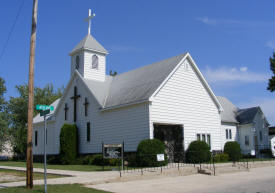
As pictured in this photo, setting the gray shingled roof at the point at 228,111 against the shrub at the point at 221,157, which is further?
the gray shingled roof at the point at 228,111

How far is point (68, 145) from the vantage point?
30.2 m

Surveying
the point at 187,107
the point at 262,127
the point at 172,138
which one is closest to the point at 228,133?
the point at 262,127

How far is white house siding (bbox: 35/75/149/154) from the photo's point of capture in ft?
80.5

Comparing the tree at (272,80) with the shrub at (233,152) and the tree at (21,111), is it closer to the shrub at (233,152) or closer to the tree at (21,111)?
the shrub at (233,152)

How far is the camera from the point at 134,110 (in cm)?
2514

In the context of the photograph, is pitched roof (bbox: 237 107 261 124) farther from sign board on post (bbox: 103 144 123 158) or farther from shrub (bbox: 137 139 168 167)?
sign board on post (bbox: 103 144 123 158)

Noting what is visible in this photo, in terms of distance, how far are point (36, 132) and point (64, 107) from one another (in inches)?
374

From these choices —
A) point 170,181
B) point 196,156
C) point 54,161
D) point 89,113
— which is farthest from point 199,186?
point 54,161

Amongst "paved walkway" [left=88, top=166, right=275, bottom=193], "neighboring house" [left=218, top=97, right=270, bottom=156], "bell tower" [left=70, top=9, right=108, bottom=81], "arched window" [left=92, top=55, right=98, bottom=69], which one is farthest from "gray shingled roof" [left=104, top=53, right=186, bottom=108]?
"neighboring house" [left=218, top=97, right=270, bottom=156]

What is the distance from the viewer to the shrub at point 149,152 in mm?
21422

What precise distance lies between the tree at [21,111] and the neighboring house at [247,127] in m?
33.9

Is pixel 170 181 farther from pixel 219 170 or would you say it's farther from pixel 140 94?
pixel 140 94

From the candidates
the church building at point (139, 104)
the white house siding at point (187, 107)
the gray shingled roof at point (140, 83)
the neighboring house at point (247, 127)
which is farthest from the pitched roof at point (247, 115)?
the gray shingled roof at point (140, 83)

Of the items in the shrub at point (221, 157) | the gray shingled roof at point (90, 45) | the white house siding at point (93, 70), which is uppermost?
the gray shingled roof at point (90, 45)
